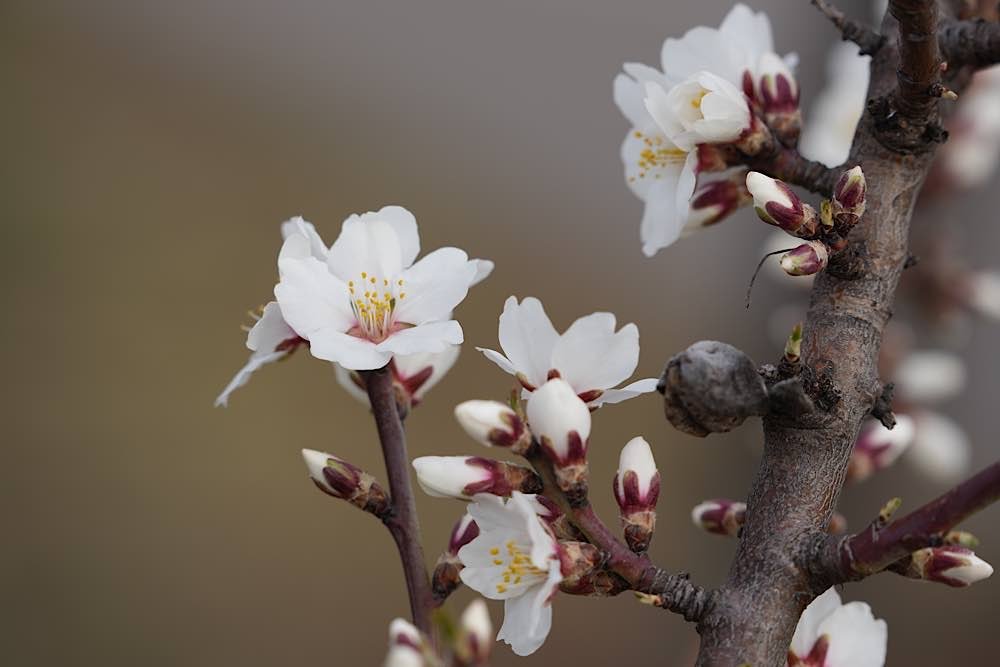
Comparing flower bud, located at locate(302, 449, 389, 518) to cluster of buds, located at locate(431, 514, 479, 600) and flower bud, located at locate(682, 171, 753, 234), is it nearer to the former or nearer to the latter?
cluster of buds, located at locate(431, 514, 479, 600)

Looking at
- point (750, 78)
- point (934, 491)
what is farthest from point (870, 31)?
point (934, 491)

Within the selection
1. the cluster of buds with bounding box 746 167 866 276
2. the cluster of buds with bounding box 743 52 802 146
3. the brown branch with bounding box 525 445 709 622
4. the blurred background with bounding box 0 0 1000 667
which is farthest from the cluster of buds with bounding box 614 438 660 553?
the blurred background with bounding box 0 0 1000 667

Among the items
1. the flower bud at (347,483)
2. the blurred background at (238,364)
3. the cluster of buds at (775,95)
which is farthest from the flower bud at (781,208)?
the blurred background at (238,364)

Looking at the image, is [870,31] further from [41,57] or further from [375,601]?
[41,57]

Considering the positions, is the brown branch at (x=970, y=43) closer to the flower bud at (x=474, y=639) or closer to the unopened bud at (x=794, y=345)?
the unopened bud at (x=794, y=345)

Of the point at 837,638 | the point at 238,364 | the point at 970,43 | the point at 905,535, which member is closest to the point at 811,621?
the point at 837,638

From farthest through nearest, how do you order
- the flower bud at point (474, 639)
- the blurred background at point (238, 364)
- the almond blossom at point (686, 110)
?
1. the blurred background at point (238, 364)
2. the almond blossom at point (686, 110)
3. the flower bud at point (474, 639)
